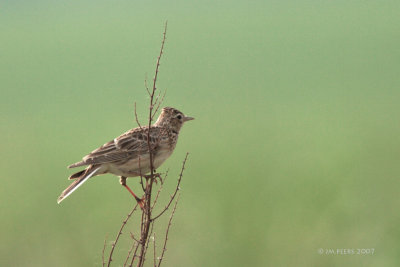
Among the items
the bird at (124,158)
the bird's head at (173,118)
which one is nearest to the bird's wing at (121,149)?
the bird at (124,158)

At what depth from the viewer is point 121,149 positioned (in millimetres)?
8164

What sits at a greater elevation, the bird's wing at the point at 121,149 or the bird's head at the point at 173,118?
the bird's head at the point at 173,118

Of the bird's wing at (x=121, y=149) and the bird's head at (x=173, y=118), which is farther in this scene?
the bird's head at (x=173, y=118)

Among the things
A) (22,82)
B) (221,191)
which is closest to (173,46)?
(22,82)

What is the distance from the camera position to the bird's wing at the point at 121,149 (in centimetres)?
788

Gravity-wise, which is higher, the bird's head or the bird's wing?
the bird's head

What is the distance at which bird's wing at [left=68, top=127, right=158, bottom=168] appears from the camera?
7.88 meters

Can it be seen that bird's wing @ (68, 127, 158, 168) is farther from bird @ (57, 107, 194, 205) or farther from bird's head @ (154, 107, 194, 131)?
bird's head @ (154, 107, 194, 131)

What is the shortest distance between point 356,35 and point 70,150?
53.1 ft

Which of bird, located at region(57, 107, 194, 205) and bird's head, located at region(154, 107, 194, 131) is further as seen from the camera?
bird's head, located at region(154, 107, 194, 131)

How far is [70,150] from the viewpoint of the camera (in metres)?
20.4

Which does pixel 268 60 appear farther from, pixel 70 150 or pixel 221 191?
pixel 221 191

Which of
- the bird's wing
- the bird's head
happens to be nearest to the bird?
the bird's wing

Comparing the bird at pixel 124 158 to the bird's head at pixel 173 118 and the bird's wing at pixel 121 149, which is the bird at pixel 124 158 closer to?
the bird's wing at pixel 121 149
